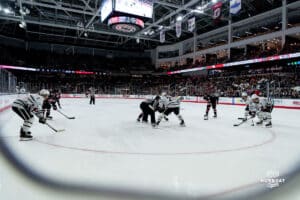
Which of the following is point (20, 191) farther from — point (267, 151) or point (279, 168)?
point (267, 151)

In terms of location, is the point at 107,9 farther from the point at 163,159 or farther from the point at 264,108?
the point at 163,159

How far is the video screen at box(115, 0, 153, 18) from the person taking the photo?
11.7 m

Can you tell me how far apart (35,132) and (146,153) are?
3.20 metres

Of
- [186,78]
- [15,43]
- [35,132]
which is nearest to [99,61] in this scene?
[15,43]

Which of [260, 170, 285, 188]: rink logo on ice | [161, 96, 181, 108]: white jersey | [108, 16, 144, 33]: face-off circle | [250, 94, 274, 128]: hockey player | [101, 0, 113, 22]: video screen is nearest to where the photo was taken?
[260, 170, 285, 188]: rink logo on ice

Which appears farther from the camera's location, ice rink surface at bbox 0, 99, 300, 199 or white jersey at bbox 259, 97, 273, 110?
white jersey at bbox 259, 97, 273, 110

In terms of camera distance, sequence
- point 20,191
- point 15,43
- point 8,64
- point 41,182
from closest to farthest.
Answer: point 20,191 → point 41,182 → point 8,64 → point 15,43

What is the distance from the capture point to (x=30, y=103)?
4406 mm

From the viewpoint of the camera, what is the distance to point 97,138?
4.68 meters

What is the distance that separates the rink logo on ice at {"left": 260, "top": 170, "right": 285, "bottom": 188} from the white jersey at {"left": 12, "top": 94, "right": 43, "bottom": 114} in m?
4.24

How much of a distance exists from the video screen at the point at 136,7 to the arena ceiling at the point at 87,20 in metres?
5.31

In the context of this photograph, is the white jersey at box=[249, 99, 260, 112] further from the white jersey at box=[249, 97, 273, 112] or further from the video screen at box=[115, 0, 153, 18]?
the video screen at box=[115, 0, 153, 18]

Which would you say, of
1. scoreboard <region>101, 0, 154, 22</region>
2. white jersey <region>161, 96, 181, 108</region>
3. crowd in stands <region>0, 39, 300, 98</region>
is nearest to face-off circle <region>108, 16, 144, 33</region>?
scoreboard <region>101, 0, 154, 22</region>

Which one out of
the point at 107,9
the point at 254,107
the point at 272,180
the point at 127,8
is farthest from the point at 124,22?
the point at 272,180
